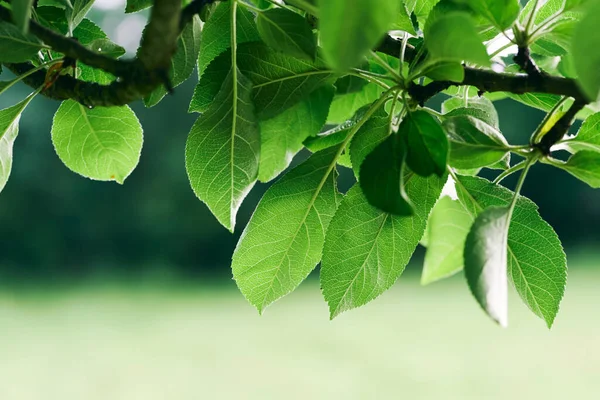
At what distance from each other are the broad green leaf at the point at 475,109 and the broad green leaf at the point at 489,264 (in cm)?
6

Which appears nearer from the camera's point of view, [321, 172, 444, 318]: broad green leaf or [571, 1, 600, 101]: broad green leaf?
[571, 1, 600, 101]: broad green leaf

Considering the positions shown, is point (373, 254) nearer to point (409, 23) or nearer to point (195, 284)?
point (409, 23)

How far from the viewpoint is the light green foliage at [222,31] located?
0.27 m

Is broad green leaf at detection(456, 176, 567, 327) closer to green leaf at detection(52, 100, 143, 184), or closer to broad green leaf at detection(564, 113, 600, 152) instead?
broad green leaf at detection(564, 113, 600, 152)

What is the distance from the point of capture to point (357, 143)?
0.26 m

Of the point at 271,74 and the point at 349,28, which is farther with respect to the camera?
the point at 271,74

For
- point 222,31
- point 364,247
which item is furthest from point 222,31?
point 364,247

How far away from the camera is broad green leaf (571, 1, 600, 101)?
6.0 inches

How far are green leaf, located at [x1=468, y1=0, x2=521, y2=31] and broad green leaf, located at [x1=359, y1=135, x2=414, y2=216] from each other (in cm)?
5

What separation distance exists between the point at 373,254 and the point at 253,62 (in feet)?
0.29

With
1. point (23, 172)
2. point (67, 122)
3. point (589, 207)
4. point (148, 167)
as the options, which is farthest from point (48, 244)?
point (67, 122)

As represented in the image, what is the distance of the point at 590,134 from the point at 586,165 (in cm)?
3

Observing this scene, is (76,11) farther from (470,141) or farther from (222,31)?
(470,141)

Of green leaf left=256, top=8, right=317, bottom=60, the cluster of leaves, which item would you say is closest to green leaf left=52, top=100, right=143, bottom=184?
the cluster of leaves
